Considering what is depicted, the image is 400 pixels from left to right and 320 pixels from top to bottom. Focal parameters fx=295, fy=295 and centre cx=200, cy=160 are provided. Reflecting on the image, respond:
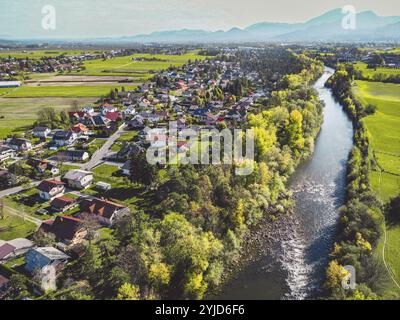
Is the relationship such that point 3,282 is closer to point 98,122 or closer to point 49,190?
point 49,190

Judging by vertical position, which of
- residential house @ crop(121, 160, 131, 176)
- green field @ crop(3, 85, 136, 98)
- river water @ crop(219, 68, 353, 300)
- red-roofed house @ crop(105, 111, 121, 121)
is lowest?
river water @ crop(219, 68, 353, 300)

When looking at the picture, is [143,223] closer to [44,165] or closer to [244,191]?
[244,191]

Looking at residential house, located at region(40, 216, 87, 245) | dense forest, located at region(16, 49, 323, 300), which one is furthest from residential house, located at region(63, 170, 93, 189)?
residential house, located at region(40, 216, 87, 245)

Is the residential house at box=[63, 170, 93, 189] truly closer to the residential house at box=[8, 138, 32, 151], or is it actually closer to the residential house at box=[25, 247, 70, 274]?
the residential house at box=[25, 247, 70, 274]

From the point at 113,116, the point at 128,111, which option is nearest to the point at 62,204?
the point at 113,116

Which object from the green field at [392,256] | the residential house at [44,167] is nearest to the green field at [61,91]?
the residential house at [44,167]

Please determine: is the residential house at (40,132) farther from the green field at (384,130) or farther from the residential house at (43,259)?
the green field at (384,130)
